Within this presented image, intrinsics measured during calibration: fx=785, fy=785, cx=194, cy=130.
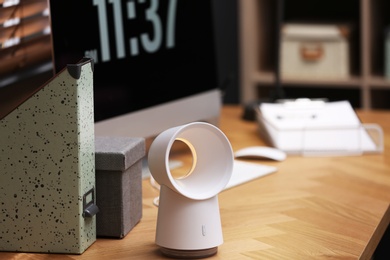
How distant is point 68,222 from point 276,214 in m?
0.38

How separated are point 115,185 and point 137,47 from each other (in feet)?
1.71

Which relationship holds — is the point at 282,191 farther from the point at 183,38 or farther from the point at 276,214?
the point at 183,38

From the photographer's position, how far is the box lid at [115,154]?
1.09 m

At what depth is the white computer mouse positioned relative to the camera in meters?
1.62

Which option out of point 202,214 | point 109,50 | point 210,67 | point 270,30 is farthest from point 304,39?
point 202,214

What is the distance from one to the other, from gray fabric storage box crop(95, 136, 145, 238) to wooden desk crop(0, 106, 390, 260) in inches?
0.8

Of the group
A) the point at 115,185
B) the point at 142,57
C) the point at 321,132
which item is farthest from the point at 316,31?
the point at 115,185

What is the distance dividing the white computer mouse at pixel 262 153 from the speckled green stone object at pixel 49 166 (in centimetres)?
62

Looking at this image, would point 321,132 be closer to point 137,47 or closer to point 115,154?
point 137,47

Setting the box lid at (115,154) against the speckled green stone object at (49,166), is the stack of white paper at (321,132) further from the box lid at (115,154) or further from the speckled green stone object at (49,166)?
the speckled green stone object at (49,166)

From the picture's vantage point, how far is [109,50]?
148 centimetres

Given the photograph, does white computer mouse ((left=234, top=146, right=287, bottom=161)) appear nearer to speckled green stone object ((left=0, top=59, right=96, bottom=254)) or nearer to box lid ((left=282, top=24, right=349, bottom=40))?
speckled green stone object ((left=0, top=59, right=96, bottom=254))

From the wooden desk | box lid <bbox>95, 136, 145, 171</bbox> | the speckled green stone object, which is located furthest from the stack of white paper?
the speckled green stone object

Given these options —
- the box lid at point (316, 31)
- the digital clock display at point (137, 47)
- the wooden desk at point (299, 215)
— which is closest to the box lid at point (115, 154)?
the wooden desk at point (299, 215)
